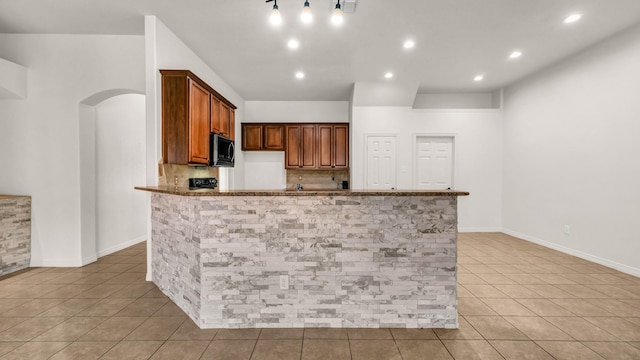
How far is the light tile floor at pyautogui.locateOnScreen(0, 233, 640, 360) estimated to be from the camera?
75.8 inches

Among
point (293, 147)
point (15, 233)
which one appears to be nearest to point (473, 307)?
point (293, 147)

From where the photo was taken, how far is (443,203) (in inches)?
87.0

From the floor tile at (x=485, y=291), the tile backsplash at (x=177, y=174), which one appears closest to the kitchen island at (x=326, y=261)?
the floor tile at (x=485, y=291)

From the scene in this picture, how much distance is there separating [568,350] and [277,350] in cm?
200

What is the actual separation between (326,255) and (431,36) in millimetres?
2983

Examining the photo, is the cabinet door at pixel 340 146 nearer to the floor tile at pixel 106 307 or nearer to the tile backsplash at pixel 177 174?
the tile backsplash at pixel 177 174

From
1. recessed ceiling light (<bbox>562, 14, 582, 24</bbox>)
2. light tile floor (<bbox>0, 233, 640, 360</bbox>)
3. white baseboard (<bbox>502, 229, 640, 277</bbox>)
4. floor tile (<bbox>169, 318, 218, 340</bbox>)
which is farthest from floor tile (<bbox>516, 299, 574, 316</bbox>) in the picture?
recessed ceiling light (<bbox>562, 14, 582, 24</bbox>)

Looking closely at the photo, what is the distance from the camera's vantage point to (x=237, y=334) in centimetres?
214

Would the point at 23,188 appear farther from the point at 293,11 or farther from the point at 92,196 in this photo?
the point at 293,11

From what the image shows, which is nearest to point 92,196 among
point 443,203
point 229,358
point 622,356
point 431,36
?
point 229,358

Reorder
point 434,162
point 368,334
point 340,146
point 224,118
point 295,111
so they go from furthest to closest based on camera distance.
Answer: point 295,111 → point 340,146 → point 434,162 → point 224,118 → point 368,334

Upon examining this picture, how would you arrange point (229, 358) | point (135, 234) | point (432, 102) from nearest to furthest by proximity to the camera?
1. point (229, 358)
2. point (135, 234)
3. point (432, 102)

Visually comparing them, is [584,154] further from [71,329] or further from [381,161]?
[71,329]

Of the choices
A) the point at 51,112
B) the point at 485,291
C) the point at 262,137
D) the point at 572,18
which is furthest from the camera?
the point at 262,137
